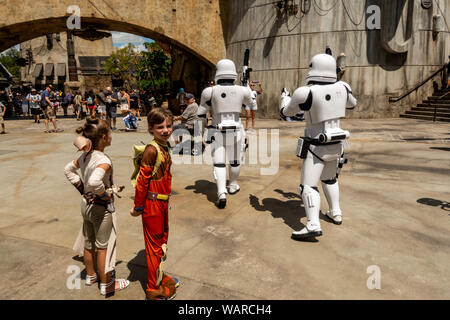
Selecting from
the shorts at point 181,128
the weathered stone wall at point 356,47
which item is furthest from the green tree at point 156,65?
the shorts at point 181,128

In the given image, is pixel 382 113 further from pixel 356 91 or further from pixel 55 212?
pixel 55 212

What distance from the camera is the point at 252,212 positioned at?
13.5 ft

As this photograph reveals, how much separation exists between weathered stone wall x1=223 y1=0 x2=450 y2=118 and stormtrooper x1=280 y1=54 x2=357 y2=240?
11.4m

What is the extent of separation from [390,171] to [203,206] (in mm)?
3779

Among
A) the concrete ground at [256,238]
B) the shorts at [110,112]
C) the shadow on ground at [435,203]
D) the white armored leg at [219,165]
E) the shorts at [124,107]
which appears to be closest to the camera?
the concrete ground at [256,238]

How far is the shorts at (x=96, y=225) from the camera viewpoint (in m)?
2.36

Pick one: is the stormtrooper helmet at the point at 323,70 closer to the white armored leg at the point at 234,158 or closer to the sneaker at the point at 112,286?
the white armored leg at the point at 234,158

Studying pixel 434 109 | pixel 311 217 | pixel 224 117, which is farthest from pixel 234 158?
pixel 434 109

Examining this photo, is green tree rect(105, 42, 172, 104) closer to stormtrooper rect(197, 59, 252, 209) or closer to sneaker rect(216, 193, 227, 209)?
stormtrooper rect(197, 59, 252, 209)

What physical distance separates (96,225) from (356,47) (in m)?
14.0

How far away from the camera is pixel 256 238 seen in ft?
11.1

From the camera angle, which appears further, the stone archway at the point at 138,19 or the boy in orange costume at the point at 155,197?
the stone archway at the point at 138,19

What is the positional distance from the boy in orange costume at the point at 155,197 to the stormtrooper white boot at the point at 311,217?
1.51 m

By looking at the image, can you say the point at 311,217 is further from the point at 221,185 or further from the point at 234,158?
the point at 234,158
